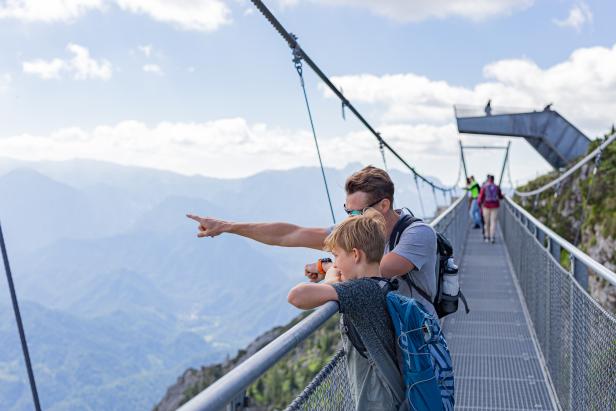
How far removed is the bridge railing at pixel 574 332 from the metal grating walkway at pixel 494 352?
166mm

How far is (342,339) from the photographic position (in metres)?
1.86

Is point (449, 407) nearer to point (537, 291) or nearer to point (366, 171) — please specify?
point (366, 171)

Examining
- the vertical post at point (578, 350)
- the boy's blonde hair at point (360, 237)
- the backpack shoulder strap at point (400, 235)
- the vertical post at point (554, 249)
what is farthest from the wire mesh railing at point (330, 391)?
the vertical post at point (554, 249)

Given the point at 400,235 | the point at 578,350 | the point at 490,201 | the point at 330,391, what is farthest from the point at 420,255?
the point at 490,201

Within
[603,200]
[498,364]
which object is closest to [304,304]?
[498,364]

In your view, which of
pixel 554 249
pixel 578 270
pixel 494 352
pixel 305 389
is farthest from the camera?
pixel 494 352

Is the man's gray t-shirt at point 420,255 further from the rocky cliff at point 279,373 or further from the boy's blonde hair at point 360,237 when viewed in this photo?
the rocky cliff at point 279,373

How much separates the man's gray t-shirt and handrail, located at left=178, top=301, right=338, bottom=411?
1.77 ft

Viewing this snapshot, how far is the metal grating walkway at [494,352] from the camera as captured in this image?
4250 mm

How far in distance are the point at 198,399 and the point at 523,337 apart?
5.14 metres

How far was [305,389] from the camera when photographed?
1.52m

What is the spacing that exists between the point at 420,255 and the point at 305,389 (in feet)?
2.80

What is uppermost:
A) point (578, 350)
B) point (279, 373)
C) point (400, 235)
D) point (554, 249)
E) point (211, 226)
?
point (211, 226)

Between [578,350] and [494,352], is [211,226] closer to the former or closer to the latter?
[578,350]
